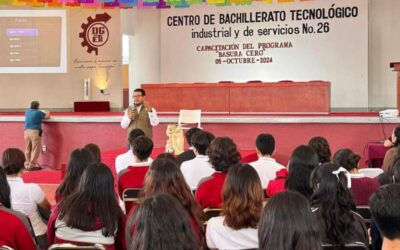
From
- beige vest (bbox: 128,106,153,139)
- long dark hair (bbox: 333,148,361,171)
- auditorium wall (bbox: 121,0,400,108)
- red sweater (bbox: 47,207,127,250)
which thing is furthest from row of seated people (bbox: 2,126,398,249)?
auditorium wall (bbox: 121,0,400,108)

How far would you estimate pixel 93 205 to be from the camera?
9.46ft

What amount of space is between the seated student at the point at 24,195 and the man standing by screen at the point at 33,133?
7061 mm

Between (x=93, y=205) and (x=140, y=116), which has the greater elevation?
(x=140, y=116)

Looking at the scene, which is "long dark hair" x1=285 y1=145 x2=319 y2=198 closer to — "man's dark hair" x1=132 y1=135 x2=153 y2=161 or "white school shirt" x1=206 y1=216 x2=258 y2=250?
"white school shirt" x1=206 y1=216 x2=258 y2=250

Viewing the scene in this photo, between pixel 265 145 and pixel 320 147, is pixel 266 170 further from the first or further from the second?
pixel 320 147

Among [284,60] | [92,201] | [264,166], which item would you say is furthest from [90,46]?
[92,201]

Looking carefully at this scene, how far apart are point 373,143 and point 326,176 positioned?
6.37 m

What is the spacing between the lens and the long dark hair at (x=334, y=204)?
262 centimetres

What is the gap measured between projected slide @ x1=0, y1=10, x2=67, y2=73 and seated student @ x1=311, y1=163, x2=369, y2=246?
1280 centimetres

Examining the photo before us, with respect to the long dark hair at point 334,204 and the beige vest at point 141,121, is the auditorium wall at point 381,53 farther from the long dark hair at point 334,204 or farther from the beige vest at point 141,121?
the long dark hair at point 334,204

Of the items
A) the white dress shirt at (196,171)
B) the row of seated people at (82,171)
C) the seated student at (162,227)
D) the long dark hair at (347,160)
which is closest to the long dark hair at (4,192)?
the row of seated people at (82,171)

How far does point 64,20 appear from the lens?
48.0 ft

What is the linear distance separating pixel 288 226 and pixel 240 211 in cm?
89

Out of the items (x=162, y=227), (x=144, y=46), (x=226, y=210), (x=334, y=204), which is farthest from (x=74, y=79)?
(x=162, y=227)
